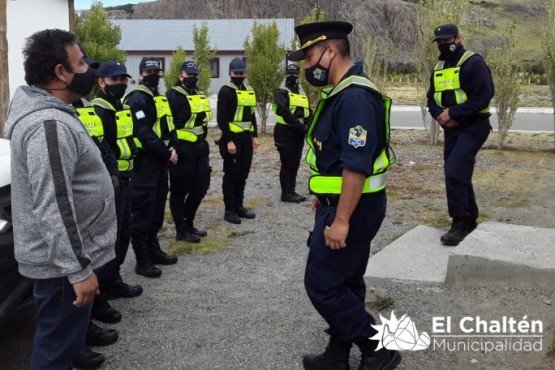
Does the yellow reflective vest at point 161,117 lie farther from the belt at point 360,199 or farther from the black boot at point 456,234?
the black boot at point 456,234

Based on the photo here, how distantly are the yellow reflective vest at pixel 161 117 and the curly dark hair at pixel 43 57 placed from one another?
9.07 ft

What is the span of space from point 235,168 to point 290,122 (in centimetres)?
124

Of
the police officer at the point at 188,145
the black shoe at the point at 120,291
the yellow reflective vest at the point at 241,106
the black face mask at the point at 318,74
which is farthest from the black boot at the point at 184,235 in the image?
the black face mask at the point at 318,74

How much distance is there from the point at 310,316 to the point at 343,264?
4.27ft

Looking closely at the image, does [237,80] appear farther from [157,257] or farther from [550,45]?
[550,45]

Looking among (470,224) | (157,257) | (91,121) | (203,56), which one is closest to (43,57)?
(91,121)

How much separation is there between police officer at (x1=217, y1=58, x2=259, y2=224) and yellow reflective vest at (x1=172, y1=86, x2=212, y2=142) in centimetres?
76

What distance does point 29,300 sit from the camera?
3.84 meters

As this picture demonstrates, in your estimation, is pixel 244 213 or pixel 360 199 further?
pixel 244 213

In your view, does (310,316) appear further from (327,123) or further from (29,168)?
(29,168)

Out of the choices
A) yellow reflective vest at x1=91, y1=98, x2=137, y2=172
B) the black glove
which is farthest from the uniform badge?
yellow reflective vest at x1=91, y1=98, x2=137, y2=172

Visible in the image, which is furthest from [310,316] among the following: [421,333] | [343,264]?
[343,264]

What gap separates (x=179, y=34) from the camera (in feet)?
137

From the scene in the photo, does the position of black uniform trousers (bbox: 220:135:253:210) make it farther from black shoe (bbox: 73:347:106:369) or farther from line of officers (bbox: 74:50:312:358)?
black shoe (bbox: 73:347:106:369)
